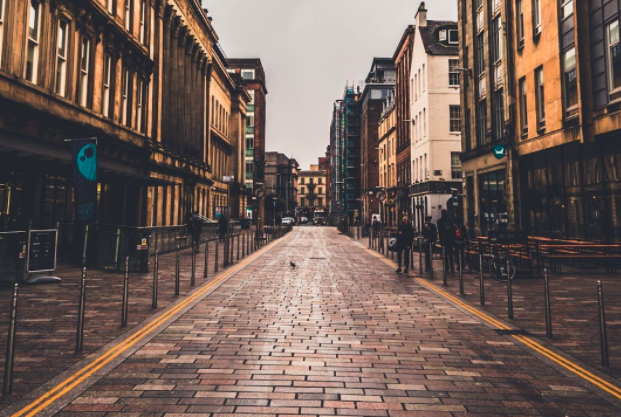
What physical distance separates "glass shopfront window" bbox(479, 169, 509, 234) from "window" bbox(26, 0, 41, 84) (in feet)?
72.1

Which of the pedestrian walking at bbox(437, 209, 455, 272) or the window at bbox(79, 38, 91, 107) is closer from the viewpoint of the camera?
the pedestrian walking at bbox(437, 209, 455, 272)

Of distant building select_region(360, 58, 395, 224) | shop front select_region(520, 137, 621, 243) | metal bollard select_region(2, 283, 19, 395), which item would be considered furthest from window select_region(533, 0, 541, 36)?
distant building select_region(360, 58, 395, 224)

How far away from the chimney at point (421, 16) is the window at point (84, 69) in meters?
30.8

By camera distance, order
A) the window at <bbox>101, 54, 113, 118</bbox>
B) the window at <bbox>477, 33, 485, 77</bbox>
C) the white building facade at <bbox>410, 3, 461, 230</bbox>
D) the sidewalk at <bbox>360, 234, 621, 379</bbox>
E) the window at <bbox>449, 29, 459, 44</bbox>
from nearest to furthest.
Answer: the sidewalk at <bbox>360, 234, 621, 379</bbox>
the window at <bbox>101, 54, 113, 118</bbox>
the window at <bbox>477, 33, 485, 77</bbox>
the white building facade at <bbox>410, 3, 461, 230</bbox>
the window at <bbox>449, 29, 459, 44</bbox>

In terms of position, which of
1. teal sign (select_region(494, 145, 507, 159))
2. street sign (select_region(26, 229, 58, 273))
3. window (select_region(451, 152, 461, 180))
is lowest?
street sign (select_region(26, 229, 58, 273))

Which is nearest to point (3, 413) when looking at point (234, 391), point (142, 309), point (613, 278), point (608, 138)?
point (234, 391)

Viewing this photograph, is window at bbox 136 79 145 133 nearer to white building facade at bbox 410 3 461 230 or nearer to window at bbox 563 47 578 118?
window at bbox 563 47 578 118

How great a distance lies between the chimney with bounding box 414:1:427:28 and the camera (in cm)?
3994

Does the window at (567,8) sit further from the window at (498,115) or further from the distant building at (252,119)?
the distant building at (252,119)

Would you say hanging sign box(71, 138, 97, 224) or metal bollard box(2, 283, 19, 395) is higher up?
hanging sign box(71, 138, 97, 224)

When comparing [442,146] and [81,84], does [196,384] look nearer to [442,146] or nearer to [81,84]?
[81,84]

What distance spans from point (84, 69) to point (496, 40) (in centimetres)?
2229

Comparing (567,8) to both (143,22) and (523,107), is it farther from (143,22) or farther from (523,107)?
(143,22)

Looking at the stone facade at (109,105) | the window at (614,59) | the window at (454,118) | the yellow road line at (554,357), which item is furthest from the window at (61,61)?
the window at (454,118)
